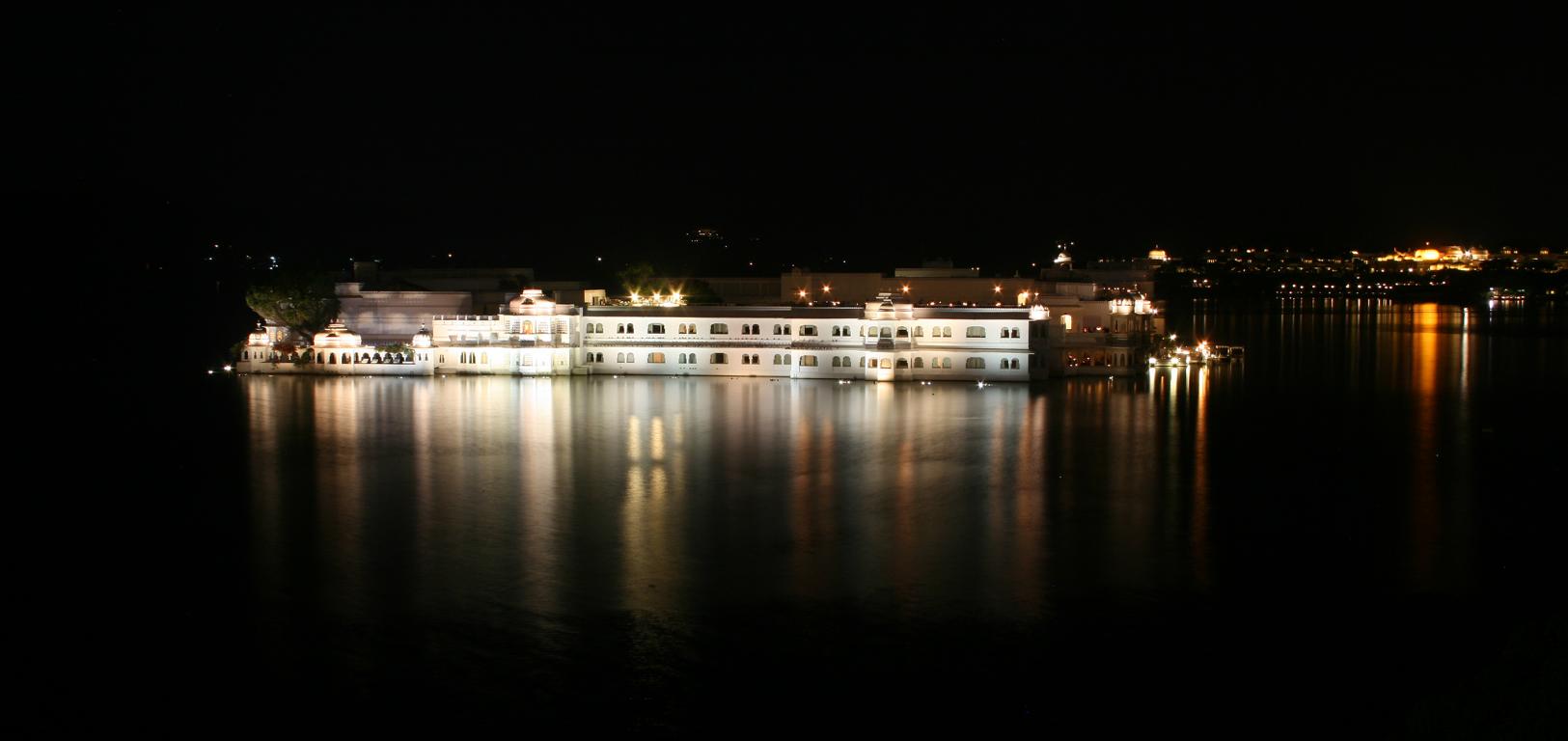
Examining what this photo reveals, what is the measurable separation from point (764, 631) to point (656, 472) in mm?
4730

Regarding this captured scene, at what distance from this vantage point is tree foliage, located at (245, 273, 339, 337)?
2330 centimetres

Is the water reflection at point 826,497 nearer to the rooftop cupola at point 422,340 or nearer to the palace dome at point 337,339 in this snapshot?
the rooftop cupola at point 422,340

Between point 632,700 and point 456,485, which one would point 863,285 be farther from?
point 632,700

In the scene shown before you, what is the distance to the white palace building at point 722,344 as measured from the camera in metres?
20.3

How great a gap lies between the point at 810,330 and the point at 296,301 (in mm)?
9047

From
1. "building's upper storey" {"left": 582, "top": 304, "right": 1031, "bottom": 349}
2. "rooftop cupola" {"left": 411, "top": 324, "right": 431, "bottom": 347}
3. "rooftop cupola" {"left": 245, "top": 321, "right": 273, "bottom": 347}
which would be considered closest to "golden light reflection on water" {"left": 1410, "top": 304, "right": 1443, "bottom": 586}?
"building's upper storey" {"left": 582, "top": 304, "right": 1031, "bottom": 349}

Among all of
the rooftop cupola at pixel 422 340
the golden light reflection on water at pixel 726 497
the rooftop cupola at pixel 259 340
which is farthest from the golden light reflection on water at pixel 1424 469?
the rooftop cupola at pixel 259 340

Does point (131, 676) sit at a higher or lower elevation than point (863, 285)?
lower


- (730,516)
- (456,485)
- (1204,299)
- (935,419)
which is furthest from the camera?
(1204,299)

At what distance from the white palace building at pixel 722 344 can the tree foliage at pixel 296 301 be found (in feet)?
3.18

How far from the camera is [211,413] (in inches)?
646

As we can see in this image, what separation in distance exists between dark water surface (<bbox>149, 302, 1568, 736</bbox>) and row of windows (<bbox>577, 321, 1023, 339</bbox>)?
407 cm

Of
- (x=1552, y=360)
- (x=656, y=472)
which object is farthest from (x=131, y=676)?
(x=1552, y=360)

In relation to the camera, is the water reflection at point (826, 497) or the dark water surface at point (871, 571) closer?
the dark water surface at point (871, 571)
